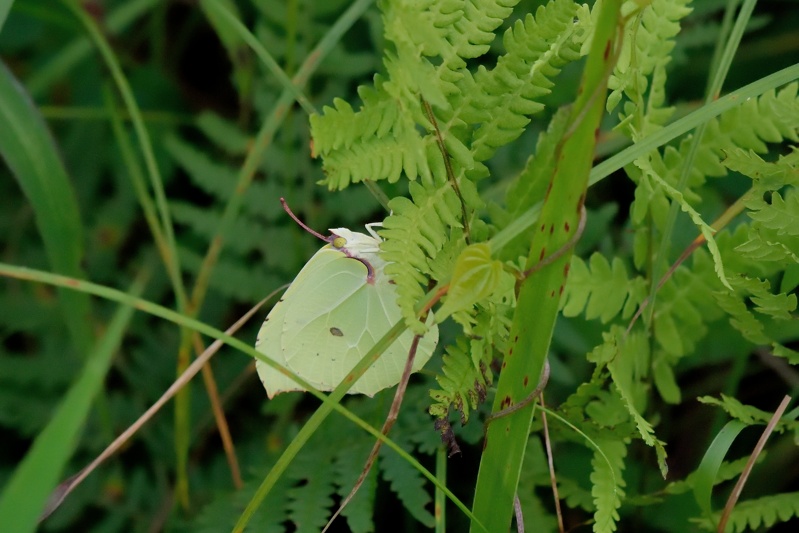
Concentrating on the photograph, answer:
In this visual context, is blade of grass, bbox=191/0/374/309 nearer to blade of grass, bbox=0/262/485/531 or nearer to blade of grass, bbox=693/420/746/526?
blade of grass, bbox=0/262/485/531

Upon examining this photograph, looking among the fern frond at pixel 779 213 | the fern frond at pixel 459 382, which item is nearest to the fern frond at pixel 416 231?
the fern frond at pixel 459 382

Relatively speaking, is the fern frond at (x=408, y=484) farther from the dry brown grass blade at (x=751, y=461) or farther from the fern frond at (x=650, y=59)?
the fern frond at (x=650, y=59)

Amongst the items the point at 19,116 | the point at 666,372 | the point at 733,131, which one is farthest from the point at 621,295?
the point at 19,116

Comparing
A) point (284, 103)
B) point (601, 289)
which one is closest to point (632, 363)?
point (601, 289)

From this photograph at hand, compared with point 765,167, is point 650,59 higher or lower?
higher

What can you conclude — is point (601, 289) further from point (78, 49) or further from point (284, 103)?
point (78, 49)

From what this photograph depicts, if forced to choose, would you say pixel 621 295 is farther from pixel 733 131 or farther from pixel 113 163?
pixel 113 163

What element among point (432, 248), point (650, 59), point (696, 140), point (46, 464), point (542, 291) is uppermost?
point (650, 59)
